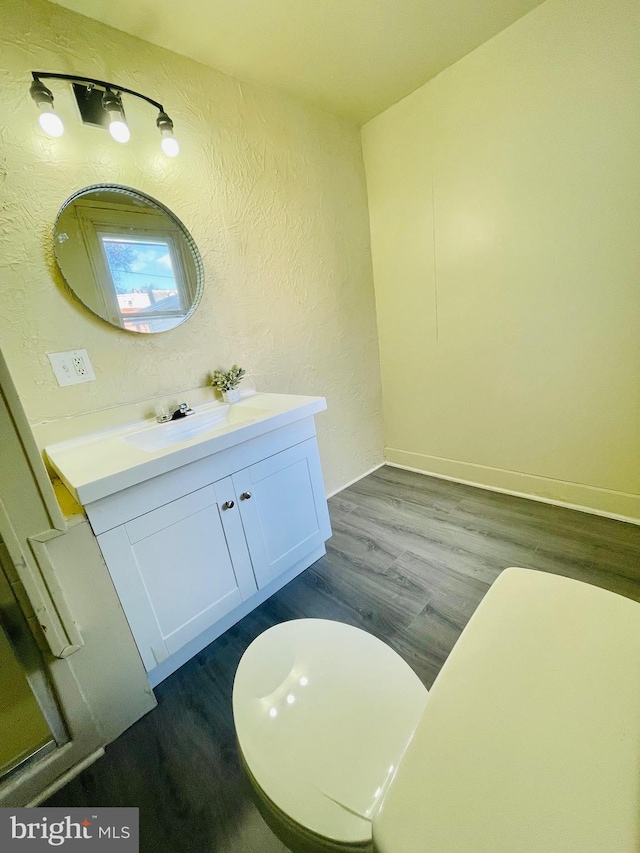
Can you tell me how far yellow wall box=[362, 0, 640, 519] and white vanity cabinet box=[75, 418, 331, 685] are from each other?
1.24m

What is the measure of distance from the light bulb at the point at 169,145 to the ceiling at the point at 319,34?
354 mm

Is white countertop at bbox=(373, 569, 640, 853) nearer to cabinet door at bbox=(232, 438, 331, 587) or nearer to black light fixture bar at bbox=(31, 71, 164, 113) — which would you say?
cabinet door at bbox=(232, 438, 331, 587)

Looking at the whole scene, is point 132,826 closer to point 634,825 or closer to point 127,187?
point 634,825

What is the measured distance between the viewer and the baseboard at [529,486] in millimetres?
1693

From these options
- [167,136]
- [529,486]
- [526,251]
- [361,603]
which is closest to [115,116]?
[167,136]

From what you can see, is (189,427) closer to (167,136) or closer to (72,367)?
(72,367)

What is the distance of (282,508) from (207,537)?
36 centimetres

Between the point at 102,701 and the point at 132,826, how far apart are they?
0.31 metres

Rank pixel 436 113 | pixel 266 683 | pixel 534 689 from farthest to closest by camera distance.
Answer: pixel 436 113
pixel 266 683
pixel 534 689

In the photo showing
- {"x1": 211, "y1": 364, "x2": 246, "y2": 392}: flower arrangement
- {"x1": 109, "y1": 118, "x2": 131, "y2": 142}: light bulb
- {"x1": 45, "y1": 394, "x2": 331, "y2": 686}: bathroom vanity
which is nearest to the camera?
{"x1": 45, "y1": 394, "x2": 331, "y2": 686}: bathroom vanity

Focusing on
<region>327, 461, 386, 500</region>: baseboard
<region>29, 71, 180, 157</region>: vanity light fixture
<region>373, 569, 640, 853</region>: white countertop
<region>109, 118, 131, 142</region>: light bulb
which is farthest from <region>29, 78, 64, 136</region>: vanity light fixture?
<region>327, 461, 386, 500</region>: baseboard

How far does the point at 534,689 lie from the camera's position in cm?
48

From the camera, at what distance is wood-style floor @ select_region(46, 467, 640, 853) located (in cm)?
86

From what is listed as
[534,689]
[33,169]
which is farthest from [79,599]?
[33,169]
